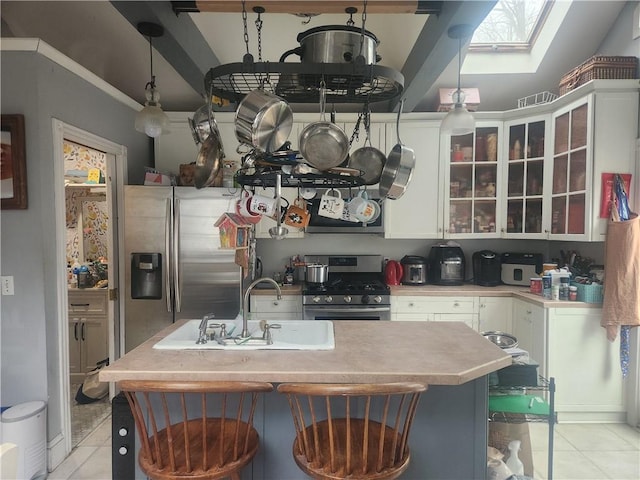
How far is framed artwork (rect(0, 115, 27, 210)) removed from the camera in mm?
2152

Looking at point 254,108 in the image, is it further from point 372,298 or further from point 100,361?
point 100,361

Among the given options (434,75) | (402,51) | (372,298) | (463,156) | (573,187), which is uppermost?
(402,51)

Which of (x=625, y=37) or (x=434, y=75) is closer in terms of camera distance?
(x=434, y=75)

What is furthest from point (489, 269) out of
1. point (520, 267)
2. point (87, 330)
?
point (87, 330)

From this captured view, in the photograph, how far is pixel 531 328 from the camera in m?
2.95

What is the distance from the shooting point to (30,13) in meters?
2.49

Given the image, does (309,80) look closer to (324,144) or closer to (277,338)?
(324,144)

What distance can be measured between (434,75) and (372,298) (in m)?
1.75

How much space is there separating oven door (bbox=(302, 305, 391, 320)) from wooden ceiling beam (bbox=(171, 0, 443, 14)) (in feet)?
6.96

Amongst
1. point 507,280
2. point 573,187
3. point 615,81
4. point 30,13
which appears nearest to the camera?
point 30,13

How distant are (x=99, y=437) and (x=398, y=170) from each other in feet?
8.70

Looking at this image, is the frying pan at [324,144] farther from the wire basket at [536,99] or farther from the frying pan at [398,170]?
the wire basket at [536,99]

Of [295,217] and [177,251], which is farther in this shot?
[177,251]

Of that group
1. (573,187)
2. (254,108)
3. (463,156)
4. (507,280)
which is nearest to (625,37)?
(573,187)
